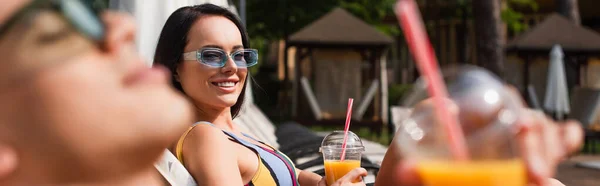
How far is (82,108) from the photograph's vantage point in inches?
26.3

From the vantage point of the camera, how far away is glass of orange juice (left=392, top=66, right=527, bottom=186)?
0.83 metres

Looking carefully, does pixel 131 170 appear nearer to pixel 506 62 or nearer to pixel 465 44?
pixel 506 62

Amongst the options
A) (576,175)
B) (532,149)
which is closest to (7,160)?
(532,149)

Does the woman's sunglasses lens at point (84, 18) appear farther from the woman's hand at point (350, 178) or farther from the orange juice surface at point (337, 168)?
→ the orange juice surface at point (337, 168)

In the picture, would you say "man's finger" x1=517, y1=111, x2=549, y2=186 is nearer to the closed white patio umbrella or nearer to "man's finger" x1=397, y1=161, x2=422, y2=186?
"man's finger" x1=397, y1=161, x2=422, y2=186

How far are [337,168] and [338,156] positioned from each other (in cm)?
5

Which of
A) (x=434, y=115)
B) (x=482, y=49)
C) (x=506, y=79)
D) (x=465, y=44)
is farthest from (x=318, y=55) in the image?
(x=434, y=115)

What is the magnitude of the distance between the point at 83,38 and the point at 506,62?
14567 mm

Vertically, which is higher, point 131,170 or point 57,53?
point 57,53

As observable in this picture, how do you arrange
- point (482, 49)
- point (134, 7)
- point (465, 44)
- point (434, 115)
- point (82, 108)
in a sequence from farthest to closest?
point (465, 44) → point (482, 49) → point (134, 7) → point (434, 115) → point (82, 108)

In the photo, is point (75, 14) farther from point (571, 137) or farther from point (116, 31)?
point (571, 137)

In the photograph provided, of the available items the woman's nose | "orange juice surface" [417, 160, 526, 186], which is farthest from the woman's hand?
the woman's nose

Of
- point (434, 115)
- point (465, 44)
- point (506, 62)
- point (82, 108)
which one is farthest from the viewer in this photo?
point (465, 44)

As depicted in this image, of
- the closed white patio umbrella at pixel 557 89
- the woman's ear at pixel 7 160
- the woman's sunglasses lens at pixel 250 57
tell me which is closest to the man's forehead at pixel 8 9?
Result: the woman's ear at pixel 7 160
